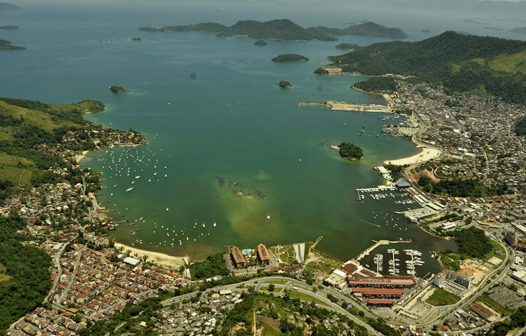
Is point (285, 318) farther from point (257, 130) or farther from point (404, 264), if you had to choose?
point (257, 130)

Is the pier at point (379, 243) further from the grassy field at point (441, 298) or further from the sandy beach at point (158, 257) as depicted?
the sandy beach at point (158, 257)

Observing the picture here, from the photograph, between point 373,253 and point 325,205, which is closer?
point 373,253

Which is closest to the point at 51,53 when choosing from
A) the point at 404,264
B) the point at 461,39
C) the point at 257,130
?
the point at 257,130

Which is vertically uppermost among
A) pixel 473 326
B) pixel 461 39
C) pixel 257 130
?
pixel 461 39

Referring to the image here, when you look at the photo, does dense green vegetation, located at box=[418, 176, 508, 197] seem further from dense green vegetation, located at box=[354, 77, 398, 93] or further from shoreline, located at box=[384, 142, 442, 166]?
dense green vegetation, located at box=[354, 77, 398, 93]

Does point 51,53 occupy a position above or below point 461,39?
below

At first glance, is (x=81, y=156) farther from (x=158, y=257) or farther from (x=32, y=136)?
(x=158, y=257)

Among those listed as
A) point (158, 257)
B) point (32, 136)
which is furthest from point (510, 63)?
point (32, 136)
